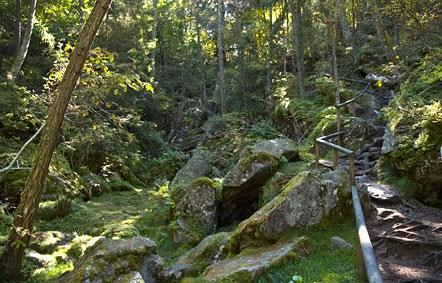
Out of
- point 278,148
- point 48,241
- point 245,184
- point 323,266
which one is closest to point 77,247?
point 48,241

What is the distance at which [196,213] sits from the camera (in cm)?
A: 822

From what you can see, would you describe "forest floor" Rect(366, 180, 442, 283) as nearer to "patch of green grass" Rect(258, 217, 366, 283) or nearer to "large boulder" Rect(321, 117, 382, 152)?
"patch of green grass" Rect(258, 217, 366, 283)

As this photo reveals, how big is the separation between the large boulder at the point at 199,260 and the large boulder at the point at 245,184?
7.87ft

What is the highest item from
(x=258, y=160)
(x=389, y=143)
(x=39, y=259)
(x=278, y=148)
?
(x=389, y=143)

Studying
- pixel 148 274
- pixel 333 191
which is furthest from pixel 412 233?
pixel 148 274

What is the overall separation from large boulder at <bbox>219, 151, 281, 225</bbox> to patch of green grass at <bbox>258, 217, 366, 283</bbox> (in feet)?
11.7

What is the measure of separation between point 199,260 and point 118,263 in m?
1.46

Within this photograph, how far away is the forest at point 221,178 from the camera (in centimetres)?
452

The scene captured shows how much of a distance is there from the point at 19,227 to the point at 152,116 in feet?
51.6

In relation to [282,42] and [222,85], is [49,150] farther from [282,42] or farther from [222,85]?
[282,42]

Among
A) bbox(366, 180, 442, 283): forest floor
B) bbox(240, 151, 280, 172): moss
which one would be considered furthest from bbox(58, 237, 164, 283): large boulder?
bbox(366, 180, 442, 283): forest floor

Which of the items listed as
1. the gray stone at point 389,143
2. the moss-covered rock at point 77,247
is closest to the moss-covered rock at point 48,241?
the moss-covered rock at point 77,247

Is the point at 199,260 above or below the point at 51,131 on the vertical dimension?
below

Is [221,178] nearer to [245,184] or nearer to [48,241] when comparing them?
[245,184]
